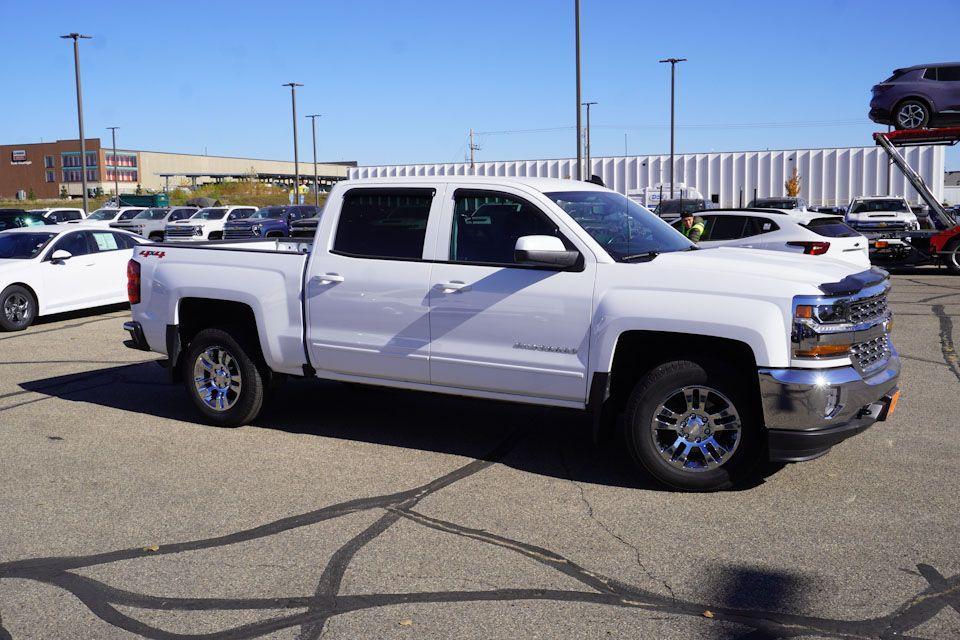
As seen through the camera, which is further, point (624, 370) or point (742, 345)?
point (624, 370)

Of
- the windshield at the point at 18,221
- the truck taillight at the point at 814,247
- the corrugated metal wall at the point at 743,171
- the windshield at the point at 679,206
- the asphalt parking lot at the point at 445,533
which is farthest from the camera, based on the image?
the corrugated metal wall at the point at 743,171

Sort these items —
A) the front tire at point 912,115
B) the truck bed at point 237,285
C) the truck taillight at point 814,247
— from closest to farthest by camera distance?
the truck bed at point 237,285
the truck taillight at point 814,247
the front tire at point 912,115

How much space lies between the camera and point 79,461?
6727 millimetres

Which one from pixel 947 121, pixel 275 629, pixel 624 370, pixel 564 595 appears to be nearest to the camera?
pixel 275 629

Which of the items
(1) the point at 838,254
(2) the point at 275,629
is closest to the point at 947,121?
(1) the point at 838,254

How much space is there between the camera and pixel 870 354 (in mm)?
5840

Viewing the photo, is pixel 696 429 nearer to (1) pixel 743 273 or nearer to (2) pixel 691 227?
(1) pixel 743 273

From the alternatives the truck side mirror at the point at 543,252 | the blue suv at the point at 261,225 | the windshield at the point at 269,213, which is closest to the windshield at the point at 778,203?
the blue suv at the point at 261,225

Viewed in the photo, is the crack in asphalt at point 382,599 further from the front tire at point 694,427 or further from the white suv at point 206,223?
the white suv at point 206,223

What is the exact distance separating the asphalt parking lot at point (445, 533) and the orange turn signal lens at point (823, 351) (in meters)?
0.88

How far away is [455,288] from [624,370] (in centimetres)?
124

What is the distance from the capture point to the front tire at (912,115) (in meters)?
22.6

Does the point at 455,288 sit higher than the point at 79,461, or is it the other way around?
the point at 455,288

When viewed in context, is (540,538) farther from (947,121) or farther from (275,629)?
(947,121)
